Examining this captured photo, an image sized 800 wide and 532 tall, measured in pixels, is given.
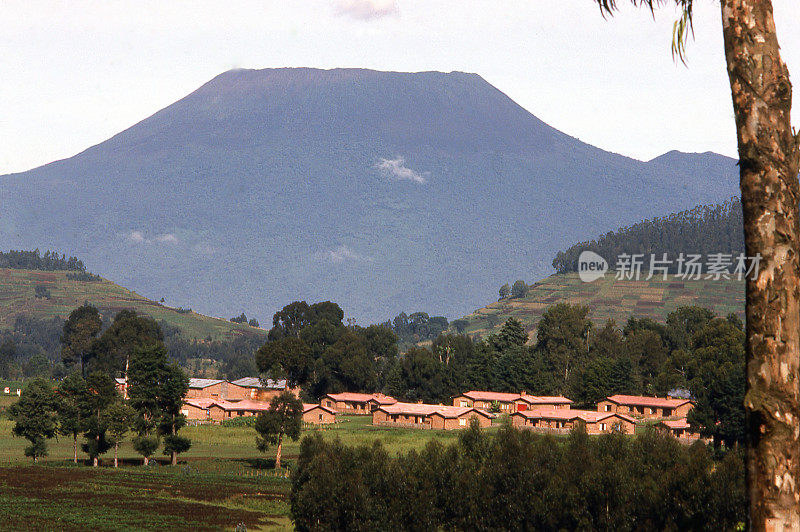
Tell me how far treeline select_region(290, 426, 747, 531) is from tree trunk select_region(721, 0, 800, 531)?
43527mm

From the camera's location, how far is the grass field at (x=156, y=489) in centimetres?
6994

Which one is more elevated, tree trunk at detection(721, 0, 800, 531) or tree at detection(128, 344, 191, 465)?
tree trunk at detection(721, 0, 800, 531)

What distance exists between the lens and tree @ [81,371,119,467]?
109 meters

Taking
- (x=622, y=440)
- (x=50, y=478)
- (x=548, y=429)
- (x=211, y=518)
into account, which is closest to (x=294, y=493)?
(x=211, y=518)

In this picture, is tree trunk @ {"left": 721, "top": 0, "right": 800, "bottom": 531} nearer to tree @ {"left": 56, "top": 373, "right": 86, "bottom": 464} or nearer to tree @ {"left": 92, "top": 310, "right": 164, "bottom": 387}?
tree @ {"left": 56, "top": 373, "right": 86, "bottom": 464}

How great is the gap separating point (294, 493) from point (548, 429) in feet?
267

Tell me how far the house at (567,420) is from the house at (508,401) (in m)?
10.7

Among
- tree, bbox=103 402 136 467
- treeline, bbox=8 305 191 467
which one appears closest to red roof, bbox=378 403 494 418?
treeline, bbox=8 305 191 467

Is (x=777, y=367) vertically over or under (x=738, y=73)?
under

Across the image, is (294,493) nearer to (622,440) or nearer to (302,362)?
(622,440)

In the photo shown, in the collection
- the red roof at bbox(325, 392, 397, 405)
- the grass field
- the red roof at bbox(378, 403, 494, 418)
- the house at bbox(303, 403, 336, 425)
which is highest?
the red roof at bbox(325, 392, 397, 405)

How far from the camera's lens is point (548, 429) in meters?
141

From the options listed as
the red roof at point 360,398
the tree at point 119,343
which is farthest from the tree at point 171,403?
the tree at point 119,343

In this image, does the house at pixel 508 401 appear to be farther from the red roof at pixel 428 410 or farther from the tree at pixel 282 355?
the tree at pixel 282 355
